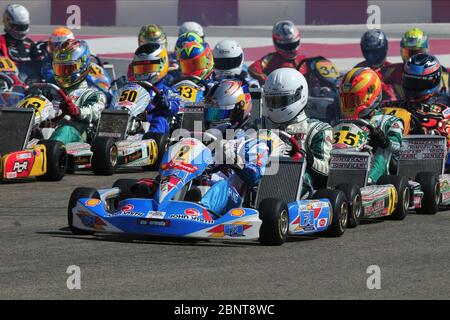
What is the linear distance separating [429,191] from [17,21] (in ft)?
30.6

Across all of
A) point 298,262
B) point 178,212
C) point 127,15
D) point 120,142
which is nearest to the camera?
point 298,262

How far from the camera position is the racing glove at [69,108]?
11719 mm

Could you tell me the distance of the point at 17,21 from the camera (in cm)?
1758

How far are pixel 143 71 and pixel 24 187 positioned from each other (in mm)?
2654

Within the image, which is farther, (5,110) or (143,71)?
(143,71)

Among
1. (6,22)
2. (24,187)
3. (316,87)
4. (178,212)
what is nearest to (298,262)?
(178,212)

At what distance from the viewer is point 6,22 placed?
17750 mm

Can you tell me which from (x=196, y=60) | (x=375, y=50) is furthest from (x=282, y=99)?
(x=375, y=50)

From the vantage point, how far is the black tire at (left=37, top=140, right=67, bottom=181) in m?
11.2

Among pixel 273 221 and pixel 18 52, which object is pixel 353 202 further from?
pixel 18 52

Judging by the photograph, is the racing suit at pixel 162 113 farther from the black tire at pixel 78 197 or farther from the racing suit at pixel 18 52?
the racing suit at pixel 18 52

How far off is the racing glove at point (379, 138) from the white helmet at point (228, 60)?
20.4ft

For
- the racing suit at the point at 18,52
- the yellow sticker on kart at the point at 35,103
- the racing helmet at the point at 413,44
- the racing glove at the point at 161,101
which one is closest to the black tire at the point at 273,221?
the yellow sticker on kart at the point at 35,103
